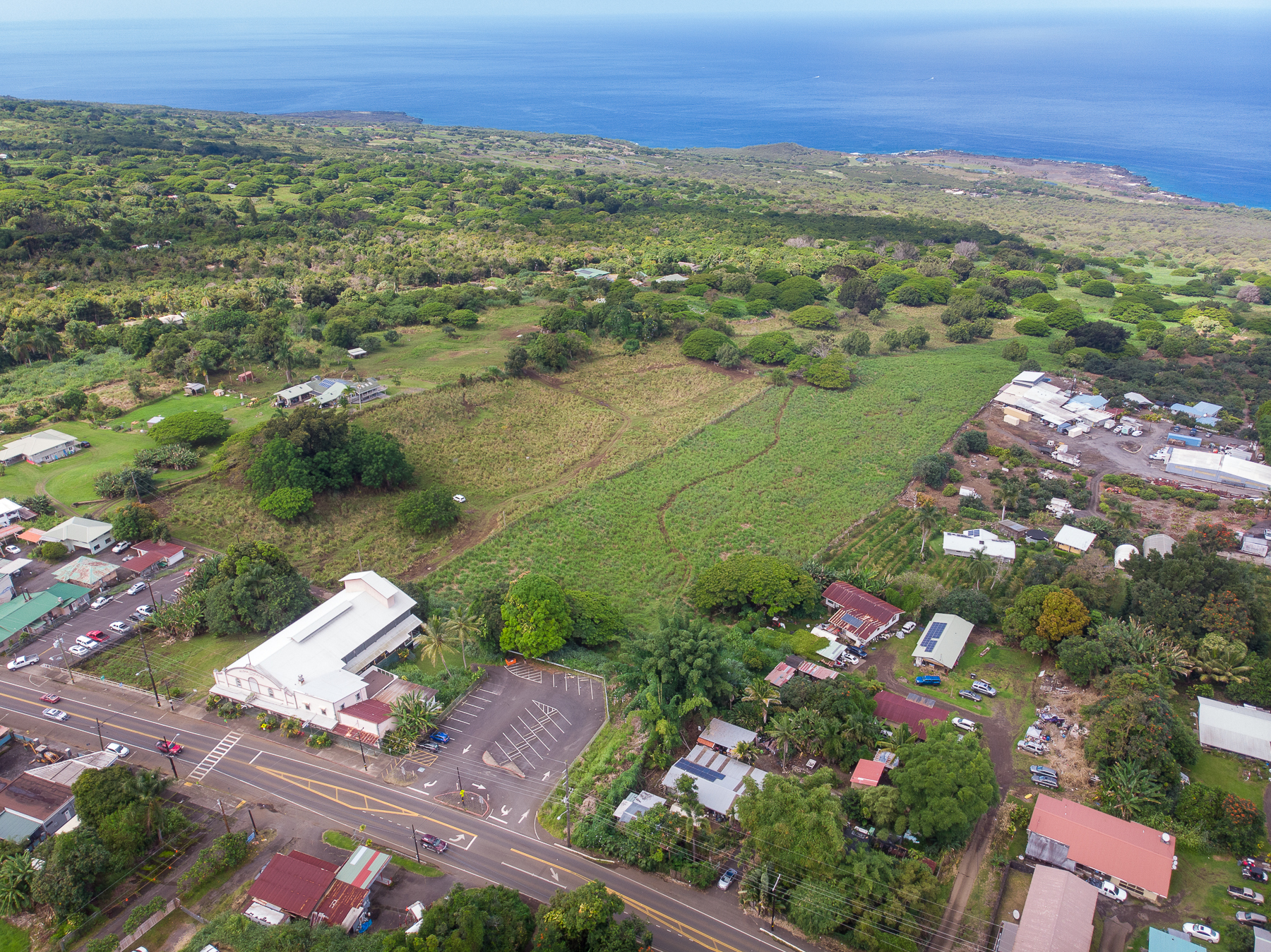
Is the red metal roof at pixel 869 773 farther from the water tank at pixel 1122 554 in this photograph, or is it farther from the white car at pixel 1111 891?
the water tank at pixel 1122 554

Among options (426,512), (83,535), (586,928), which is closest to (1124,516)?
(586,928)

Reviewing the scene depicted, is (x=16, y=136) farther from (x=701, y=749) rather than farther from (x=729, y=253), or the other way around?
(x=701, y=749)

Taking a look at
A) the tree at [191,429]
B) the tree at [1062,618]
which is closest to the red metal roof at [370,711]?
the tree at [1062,618]

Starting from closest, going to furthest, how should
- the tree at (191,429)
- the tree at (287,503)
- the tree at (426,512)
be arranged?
the tree at (287,503) < the tree at (426,512) < the tree at (191,429)

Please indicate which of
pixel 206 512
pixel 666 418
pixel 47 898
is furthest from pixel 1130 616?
pixel 206 512

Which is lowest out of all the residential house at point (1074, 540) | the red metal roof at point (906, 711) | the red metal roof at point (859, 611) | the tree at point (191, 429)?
the red metal roof at point (906, 711)

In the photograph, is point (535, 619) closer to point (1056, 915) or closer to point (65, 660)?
point (65, 660)
